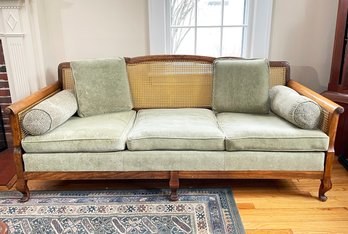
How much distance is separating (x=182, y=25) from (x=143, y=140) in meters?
1.38

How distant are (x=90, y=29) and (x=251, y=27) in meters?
1.47

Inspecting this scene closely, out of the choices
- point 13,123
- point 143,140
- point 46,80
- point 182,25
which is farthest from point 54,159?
point 182,25

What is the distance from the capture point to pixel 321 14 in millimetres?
2676

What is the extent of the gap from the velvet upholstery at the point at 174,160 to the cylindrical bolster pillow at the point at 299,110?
199 millimetres

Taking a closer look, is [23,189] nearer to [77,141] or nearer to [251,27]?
[77,141]

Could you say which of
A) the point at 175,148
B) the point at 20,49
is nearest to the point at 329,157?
the point at 175,148

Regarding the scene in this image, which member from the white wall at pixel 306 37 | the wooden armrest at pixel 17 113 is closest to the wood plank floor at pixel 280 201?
the wooden armrest at pixel 17 113

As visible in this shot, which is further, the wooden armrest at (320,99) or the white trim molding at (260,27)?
the white trim molding at (260,27)

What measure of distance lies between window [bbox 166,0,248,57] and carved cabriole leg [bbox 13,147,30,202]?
159 cm

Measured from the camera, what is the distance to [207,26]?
2826 millimetres

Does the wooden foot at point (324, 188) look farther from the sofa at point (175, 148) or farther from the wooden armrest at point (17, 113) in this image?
the wooden armrest at point (17, 113)

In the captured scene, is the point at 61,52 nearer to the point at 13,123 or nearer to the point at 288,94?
the point at 13,123

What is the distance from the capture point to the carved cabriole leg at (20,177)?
1923 millimetres

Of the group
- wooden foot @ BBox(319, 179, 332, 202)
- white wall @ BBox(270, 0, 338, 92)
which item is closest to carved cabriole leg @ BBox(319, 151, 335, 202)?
wooden foot @ BBox(319, 179, 332, 202)
